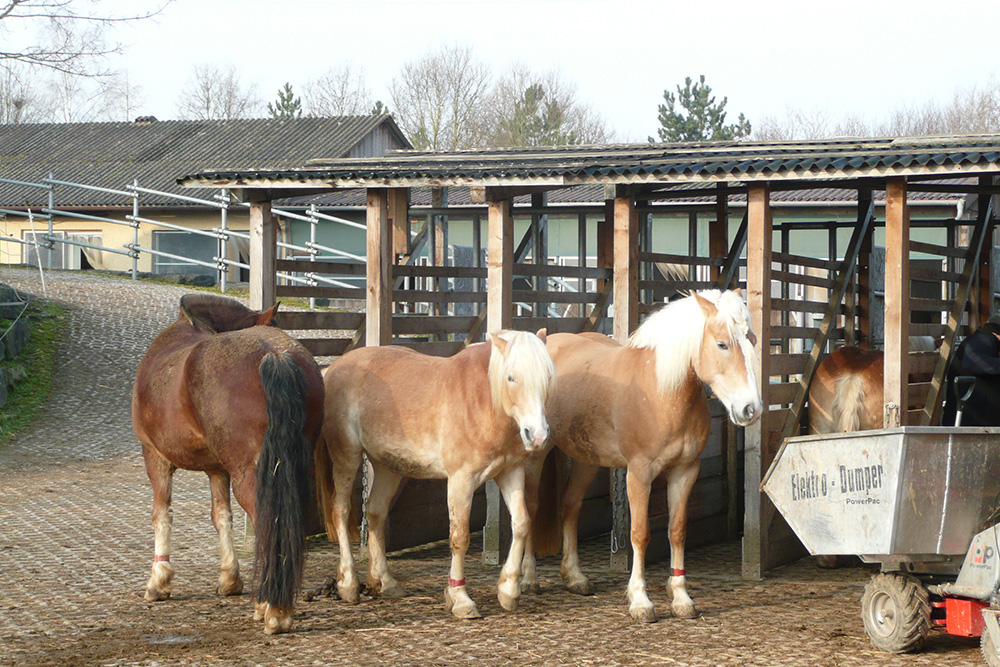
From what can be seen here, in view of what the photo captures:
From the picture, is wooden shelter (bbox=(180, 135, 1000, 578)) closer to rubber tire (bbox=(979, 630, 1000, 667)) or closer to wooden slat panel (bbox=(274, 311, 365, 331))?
wooden slat panel (bbox=(274, 311, 365, 331))

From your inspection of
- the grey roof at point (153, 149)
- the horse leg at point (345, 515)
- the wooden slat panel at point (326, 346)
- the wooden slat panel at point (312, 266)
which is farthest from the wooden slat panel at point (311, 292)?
the grey roof at point (153, 149)

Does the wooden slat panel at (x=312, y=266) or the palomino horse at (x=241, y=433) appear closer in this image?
the palomino horse at (x=241, y=433)

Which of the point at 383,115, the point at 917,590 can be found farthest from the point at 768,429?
the point at 383,115

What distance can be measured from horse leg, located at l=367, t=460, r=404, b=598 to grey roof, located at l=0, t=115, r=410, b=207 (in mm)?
23614

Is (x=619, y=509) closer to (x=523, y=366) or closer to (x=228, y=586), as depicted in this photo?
(x=523, y=366)

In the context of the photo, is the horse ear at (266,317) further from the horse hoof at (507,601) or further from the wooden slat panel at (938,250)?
the wooden slat panel at (938,250)

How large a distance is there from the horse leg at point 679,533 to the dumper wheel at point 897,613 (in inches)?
42.3

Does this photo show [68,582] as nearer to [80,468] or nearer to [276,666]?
[276,666]

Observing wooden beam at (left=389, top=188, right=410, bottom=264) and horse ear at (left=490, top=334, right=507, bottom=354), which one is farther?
wooden beam at (left=389, top=188, right=410, bottom=264)

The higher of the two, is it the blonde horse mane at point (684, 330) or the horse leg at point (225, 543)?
the blonde horse mane at point (684, 330)

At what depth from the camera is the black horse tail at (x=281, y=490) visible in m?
5.32

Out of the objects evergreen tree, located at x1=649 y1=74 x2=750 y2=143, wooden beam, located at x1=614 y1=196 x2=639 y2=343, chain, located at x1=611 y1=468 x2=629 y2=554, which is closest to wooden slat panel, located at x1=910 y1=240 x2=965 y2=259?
wooden beam, located at x1=614 y1=196 x2=639 y2=343

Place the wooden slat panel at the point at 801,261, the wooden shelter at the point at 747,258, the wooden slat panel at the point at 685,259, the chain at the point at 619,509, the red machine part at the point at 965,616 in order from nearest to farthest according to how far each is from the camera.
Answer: the red machine part at the point at 965,616 < the wooden shelter at the point at 747,258 < the chain at the point at 619,509 < the wooden slat panel at the point at 801,261 < the wooden slat panel at the point at 685,259

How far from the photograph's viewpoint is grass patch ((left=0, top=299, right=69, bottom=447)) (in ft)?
40.7
